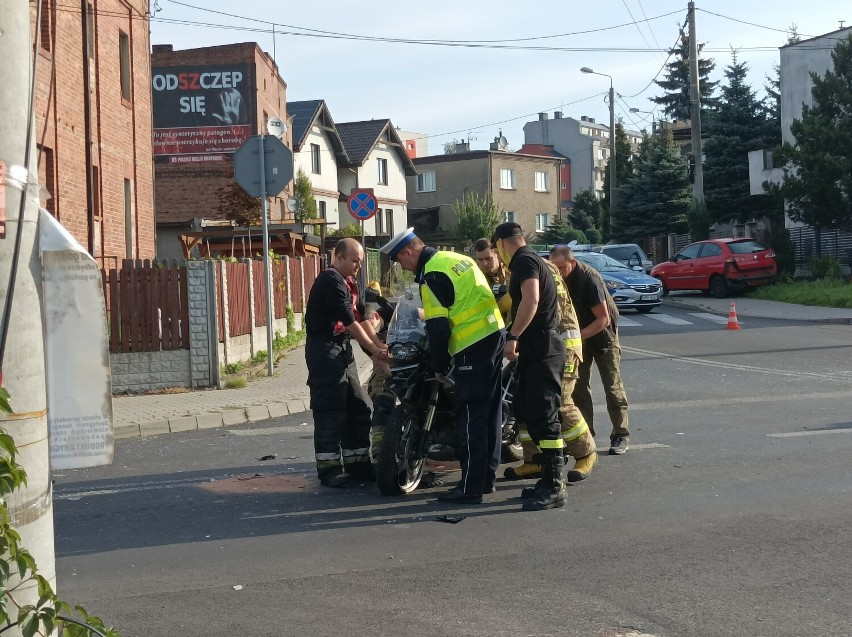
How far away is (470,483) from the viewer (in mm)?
7230

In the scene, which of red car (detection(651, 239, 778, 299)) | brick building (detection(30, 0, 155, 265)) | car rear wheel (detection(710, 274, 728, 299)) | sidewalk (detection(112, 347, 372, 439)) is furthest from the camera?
car rear wheel (detection(710, 274, 728, 299))

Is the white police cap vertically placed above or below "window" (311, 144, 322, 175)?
below

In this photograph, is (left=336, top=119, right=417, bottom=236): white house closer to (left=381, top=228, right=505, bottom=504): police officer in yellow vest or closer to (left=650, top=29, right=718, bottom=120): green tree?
(left=650, top=29, right=718, bottom=120): green tree

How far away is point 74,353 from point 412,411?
443 cm

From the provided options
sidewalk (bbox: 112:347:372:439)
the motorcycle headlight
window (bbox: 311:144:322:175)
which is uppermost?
window (bbox: 311:144:322:175)

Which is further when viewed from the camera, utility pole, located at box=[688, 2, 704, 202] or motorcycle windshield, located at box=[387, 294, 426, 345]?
utility pole, located at box=[688, 2, 704, 202]

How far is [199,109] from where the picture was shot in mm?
40469

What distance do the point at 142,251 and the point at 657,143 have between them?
31616 millimetres

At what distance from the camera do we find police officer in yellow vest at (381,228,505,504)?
7.18 m

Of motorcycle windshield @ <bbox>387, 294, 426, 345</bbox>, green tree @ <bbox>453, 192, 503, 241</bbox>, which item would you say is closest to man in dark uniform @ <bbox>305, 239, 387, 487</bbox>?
motorcycle windshield @ <bbox>387, 294, 426, 345</bbox>

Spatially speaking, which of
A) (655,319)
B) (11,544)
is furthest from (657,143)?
(11,544)

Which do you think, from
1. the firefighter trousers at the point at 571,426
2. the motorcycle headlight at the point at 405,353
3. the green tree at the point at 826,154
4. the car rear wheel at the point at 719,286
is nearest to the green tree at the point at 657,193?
the green tree at the point at 826,154

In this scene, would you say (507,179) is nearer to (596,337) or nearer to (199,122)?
(199,122)

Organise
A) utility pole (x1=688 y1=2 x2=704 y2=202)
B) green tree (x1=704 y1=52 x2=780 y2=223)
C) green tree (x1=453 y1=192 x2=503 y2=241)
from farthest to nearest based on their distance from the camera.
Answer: green tree (x1=453 y1=192 x2=503 y2=241) < green tree (x1=704 y1=52 x2=780 y2=223) < utility pole (x1=688 y1=2 x2=704 y2=202)
